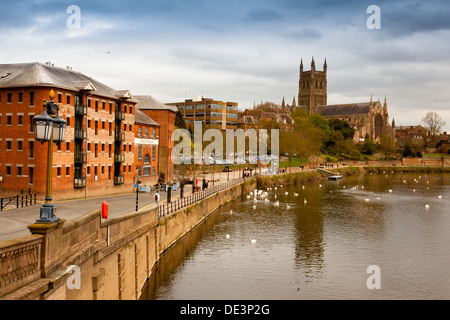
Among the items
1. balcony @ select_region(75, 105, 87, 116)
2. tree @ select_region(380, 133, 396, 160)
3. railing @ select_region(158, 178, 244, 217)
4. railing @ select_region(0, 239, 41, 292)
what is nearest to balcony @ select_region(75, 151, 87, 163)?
balcony @ select_region(75, 105, 87, 116)

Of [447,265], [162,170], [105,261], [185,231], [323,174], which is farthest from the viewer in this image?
[323,174]

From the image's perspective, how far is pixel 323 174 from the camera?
11350 cm

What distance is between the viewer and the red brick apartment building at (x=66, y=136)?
3712cm

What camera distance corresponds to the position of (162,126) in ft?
202

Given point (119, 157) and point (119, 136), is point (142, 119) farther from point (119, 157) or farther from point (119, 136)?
point (119, 157)

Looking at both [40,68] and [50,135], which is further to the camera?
[40,68]

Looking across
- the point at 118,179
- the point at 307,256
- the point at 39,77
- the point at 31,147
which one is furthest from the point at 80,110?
the point at 307,256

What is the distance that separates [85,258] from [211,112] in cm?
12202

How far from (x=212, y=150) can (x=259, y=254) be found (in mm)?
66765

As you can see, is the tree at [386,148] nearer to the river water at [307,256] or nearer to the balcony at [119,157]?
the river water at [307,256]

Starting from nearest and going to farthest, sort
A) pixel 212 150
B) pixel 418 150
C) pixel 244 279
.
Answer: pixel 244 279 < pixel 212 150 < pixel 418 150

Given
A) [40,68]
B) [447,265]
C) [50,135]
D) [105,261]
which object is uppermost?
[40,68]
